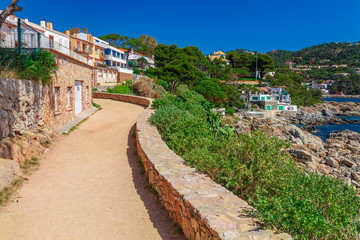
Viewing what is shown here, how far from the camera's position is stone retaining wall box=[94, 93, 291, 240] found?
316cm

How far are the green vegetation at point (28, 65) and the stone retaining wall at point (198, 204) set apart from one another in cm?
565

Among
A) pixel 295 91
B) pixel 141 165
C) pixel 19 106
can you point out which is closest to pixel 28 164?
pixel 19 106

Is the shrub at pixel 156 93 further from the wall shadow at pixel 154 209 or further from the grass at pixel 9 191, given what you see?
the grass at pixel 9 191

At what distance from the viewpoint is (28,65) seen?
9.69 meters

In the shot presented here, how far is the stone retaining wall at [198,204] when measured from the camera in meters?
3.16

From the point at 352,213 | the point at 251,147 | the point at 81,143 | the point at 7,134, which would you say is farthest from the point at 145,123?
the point at 352,213

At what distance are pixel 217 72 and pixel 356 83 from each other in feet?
336

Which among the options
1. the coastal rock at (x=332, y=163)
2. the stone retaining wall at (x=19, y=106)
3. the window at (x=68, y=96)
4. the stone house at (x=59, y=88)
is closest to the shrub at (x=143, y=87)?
the stone house at (x=59, y=88)

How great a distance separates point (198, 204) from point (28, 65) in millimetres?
9000

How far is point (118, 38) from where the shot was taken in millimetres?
71750

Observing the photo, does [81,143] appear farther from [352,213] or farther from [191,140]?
[352,213]

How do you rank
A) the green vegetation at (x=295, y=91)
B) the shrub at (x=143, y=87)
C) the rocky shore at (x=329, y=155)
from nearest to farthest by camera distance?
the rocky shore at (x=329, y=155) → the shrub at (x=143, y=87) → the green vegetation at (x=295, y=91)

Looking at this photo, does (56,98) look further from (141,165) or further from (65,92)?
(141,165)

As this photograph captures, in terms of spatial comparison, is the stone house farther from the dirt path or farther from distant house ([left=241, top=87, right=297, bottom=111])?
distant house ([left=241, top=87, right=297, bottom=111])
